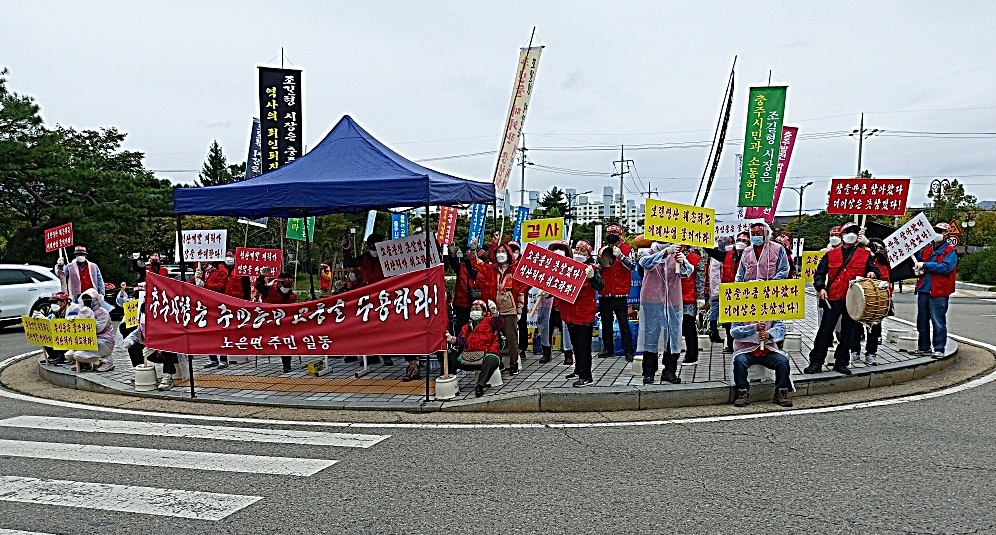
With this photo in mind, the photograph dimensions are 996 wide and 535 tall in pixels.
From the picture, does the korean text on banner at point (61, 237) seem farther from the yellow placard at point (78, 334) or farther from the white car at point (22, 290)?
the white car at point (22, 290)

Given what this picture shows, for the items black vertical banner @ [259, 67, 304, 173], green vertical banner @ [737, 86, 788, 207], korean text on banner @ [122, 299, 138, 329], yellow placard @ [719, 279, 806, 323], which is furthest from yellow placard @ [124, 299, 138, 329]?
green vertical banner @ [737, 86, 788, 207]

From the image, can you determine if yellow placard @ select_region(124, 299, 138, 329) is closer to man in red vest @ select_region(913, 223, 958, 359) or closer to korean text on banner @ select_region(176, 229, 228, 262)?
korean text on banner @ select_region(176, 229, 228, 262)

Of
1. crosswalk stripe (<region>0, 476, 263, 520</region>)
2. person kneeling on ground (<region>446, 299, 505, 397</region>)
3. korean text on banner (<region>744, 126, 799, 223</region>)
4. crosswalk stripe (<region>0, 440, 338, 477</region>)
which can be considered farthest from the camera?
korean text on banner (<region>744, 126, 799, 223</region>)

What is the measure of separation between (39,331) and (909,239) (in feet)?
42.0

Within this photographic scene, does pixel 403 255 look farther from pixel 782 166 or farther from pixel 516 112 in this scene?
pixel 782 166

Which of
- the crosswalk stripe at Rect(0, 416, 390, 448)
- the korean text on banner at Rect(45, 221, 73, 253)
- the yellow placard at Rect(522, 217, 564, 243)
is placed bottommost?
the crosswalk stripe at Rect(0, 416, 390, 448)

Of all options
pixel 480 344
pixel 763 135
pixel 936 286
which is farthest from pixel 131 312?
pixel 936 286

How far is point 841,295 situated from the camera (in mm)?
8508

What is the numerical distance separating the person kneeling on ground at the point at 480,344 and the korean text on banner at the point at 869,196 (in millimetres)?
5310

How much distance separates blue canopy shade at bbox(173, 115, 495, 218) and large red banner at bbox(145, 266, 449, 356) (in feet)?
3.39

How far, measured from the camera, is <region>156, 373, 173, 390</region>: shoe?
884 centimetres

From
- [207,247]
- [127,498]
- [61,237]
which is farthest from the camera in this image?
[207,247]

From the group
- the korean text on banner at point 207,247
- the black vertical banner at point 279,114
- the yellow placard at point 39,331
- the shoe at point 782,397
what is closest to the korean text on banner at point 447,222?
the black vertical banner at point 279,114

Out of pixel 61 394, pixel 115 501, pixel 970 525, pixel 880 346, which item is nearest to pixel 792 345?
pixel 880 346
